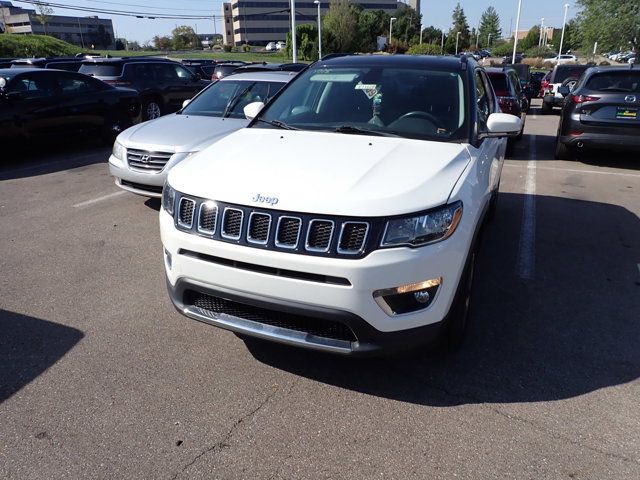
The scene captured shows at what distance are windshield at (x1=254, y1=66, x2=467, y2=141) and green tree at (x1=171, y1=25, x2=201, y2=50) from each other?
423 feet

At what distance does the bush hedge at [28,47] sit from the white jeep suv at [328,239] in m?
44.4

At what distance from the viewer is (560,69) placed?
19141 millimetres

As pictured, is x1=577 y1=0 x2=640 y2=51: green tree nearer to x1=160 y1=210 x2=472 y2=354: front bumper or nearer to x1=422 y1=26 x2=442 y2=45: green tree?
x1=160 y1=210 x2=472 y2=354: front bumper

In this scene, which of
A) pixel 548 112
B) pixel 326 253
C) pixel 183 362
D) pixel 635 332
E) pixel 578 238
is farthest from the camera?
pixel 548 112

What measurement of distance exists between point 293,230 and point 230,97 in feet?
18.3

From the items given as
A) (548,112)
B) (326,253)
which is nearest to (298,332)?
(326,253)

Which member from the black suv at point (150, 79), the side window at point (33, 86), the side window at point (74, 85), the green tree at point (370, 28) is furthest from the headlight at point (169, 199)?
the green tree at point (370, 28)

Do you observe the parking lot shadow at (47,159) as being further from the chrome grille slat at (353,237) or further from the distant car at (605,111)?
the distant car at (605,111)

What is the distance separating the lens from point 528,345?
3.49 meters

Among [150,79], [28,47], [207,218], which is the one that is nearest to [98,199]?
[207,218]

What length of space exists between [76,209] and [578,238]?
596 cm

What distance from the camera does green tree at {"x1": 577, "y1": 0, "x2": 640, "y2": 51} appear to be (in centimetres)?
3123

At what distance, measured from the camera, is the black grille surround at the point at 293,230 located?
2.58 m

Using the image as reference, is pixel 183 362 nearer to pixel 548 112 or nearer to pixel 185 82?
pixel 185 82
